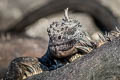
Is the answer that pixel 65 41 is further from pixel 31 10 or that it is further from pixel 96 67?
pixel 31 10

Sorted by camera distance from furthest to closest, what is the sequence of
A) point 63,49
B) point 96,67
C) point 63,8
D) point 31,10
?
point 31,10 → point 63,8 → point 63,49 → point 96,67

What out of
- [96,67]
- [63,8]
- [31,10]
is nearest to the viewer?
[96,67]

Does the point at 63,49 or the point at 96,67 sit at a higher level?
the point at 63,49

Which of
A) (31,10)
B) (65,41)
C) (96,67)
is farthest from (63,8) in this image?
(96,67)

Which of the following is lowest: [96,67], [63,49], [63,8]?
[96,67]

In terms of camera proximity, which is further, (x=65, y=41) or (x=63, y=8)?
(x=63, y=8)

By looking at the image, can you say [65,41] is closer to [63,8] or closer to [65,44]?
[65,44]

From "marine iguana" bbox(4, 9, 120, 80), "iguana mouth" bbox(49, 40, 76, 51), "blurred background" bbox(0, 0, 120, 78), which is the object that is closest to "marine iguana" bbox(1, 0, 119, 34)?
"blurred background" bbox(0, 0, 120, 78)

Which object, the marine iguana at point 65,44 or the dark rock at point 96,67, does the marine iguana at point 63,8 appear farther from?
the dark rock at point 96,67

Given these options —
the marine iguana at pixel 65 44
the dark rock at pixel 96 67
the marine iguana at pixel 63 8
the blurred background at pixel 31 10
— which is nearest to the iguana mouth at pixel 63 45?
the marine iguana at pixel 65 44
